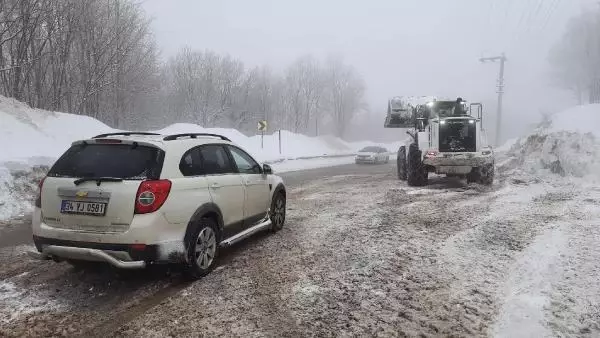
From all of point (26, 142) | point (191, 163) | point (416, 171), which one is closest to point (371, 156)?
point (416, 171)

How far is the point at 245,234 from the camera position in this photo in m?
6.11

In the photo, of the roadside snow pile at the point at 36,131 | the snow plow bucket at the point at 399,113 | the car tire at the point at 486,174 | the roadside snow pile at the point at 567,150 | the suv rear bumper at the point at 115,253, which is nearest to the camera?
the suv rear bumper at the point at 115,253

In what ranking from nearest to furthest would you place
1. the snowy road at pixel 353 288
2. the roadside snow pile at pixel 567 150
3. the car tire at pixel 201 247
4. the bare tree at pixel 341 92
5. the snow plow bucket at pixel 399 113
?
1. the snowy road at pixel 353 288
2. the car tire at pixel 201 247
3. the roadside snow pile at pixel 567 150
4. the snow plow bucket at pixel 399 113
5. the bare tree at pixel 341 92

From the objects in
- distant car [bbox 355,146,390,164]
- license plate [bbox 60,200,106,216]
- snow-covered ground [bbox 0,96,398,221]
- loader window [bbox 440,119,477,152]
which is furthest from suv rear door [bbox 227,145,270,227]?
distant car [bbox 355,146,390,164]

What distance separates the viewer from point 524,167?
16906mm

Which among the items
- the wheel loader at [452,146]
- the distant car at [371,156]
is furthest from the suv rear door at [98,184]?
the distant car at [371,156]

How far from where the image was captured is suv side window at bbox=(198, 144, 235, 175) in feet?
17.7

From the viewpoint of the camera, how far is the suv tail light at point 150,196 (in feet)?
14.4

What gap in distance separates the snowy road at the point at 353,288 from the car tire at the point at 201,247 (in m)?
0.15

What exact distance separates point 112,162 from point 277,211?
3.29 metres

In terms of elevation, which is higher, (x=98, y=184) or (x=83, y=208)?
(x=98, y=184)

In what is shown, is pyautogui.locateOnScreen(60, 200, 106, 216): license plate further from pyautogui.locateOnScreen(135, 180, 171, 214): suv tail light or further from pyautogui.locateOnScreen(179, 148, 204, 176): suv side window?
pyautogui.locateOnScreen(179, 148, 204, 176): suv side window

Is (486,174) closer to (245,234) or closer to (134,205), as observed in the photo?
(245,234)

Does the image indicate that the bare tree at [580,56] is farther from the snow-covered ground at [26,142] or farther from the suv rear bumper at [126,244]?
the suv rear bumper at [126,244]
